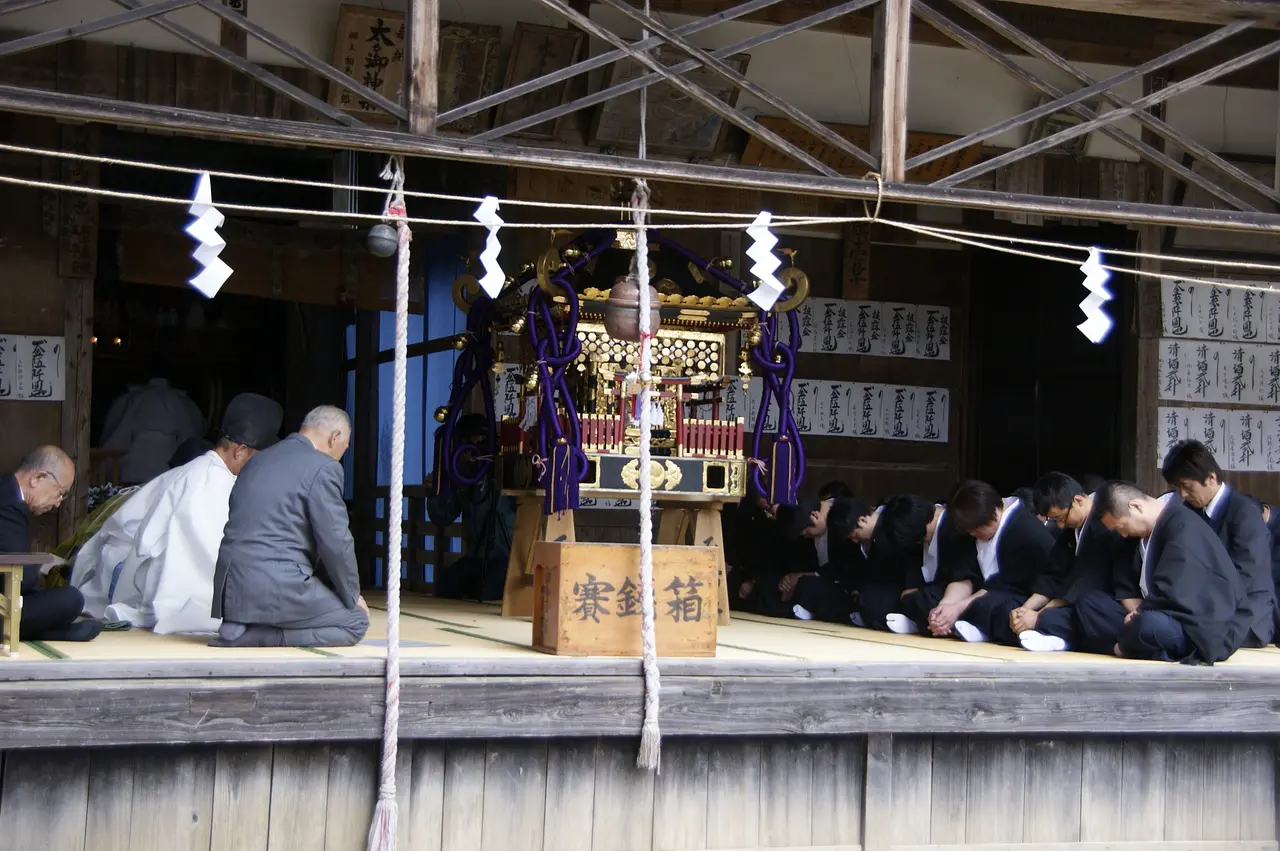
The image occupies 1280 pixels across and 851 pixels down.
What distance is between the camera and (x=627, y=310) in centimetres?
679

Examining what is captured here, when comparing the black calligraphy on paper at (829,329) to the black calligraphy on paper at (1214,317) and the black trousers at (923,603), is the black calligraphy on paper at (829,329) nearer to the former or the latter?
the black calligraphy on paper at (1214,317)

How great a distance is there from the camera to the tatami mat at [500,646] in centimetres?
514

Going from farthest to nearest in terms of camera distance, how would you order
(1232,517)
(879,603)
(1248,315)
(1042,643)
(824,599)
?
1. (1248,315)
2. (824,599)
3. (879,603)
4. (1232,517)
5. (1042,643)

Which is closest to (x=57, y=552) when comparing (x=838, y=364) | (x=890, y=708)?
(x=890, y=708)

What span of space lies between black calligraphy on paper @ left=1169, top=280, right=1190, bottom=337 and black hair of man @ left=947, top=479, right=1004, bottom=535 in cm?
318

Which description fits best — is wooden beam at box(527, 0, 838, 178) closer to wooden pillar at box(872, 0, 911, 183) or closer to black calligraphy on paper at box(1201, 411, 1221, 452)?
wooden pillar at box(872, 0, 911, 183)

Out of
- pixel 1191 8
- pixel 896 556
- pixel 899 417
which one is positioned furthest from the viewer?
pixel 899 417

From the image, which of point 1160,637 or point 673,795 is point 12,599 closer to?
point 673,795

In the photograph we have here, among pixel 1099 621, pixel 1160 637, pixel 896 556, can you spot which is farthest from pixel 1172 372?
pixel 1160 637

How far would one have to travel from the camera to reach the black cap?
640 centimetres

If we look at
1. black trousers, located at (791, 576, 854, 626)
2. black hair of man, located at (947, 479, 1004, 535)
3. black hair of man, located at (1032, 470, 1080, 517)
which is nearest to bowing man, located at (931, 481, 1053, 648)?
black hair of man, located at (947, 479, 1004, 535)

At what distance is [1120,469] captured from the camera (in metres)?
9.45

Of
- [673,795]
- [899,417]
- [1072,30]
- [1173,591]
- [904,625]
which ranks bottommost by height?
[673,795]

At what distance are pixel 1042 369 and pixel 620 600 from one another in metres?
5.63
